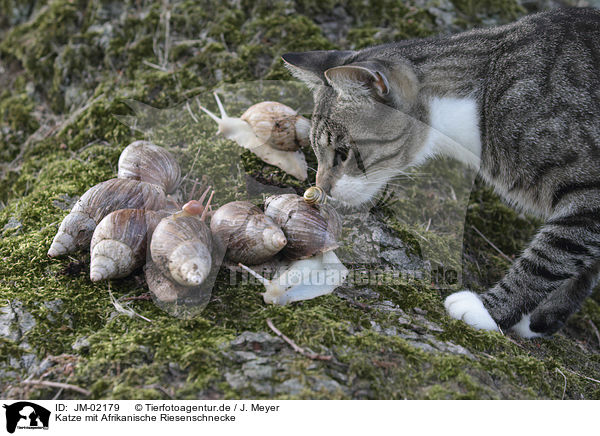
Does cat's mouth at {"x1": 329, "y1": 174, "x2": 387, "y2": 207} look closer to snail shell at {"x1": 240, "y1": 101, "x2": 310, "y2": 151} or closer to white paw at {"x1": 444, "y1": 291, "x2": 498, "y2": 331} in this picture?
snail shell at {"x1": 240, "y1": 101, "x2": 310, "y2": 151}

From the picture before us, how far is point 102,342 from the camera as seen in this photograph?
66.0 inches

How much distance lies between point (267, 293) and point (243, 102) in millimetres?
1625

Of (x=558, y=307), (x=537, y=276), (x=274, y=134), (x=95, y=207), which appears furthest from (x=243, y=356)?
(x=558, y=307)

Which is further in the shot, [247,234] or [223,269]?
[223,269]

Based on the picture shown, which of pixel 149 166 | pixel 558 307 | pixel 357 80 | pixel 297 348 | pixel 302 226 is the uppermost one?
Result: pixel 357 80

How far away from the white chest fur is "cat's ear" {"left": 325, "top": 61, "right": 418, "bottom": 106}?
0.55ft

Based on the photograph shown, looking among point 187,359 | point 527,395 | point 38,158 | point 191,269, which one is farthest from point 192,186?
point 527,395

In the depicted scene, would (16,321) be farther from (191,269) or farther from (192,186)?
(192,186)

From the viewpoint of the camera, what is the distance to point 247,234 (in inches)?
72.4

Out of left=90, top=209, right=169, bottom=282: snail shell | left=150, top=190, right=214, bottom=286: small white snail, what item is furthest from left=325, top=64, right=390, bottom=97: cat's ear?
left=90, top=209, right=169, bottom=282: snail shell

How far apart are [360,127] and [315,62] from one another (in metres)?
0.43

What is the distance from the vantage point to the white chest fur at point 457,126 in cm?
243

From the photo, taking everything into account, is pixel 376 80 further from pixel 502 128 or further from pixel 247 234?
pixel 247 234
